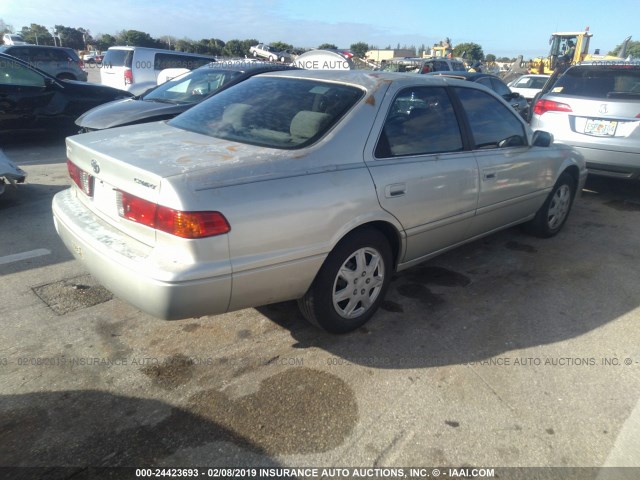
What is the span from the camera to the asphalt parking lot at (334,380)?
7.19 feet

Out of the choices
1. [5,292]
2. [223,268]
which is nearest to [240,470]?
[223,268]

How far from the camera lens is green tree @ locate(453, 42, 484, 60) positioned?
188 ft

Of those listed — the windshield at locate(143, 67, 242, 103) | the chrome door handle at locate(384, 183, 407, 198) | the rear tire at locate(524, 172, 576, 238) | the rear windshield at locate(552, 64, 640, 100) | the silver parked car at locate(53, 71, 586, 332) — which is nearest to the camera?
the silver parked car at locate(53, 71, 586, 332)

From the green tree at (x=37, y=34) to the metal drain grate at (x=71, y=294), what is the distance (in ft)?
201

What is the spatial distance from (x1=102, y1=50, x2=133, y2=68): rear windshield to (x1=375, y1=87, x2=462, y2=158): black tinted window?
11.8 m

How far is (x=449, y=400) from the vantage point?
2551 mm

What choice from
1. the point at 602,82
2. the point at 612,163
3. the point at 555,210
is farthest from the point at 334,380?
the point at 602,82

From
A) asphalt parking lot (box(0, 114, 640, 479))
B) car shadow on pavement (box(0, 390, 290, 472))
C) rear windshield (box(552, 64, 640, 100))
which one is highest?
rear windshield (box(552, 64, 640, 100))

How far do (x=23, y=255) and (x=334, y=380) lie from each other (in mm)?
2926

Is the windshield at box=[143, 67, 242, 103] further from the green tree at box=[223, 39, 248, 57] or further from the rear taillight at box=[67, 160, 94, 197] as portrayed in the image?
the green tree at box=[223, 39, 248, 57]

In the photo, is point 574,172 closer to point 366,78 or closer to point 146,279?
point 366,78

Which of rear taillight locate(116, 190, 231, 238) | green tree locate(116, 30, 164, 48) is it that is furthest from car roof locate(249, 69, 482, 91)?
green tree locate(116, 30, 164, 48)

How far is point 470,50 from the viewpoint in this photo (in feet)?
192

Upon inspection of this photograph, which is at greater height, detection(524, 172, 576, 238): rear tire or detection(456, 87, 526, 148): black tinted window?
detection(456, 87, 526, 148): black tinted window
